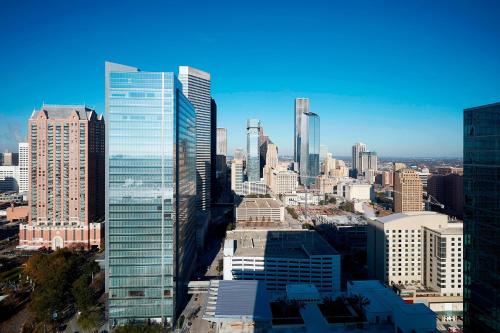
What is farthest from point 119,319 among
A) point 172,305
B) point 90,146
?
point 90,146

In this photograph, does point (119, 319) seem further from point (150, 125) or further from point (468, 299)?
point (468, 299)

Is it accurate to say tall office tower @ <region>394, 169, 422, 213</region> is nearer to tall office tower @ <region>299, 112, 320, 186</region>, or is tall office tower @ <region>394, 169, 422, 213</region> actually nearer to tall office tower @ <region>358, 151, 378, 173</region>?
tall office tower @ <region>299, 112, 320, 186</region>

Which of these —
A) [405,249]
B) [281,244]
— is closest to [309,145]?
[281,244]

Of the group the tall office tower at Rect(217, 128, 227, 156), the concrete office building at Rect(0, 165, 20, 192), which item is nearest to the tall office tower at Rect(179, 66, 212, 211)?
the concrete office building at Rect(0, 165, 20, 192)

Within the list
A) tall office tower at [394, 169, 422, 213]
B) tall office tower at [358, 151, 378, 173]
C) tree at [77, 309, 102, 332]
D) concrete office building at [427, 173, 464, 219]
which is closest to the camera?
tree at [77, 309, 102, 332]

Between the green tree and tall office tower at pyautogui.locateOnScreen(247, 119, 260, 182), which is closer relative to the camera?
the green tree

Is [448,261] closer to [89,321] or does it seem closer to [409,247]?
[409,247]
